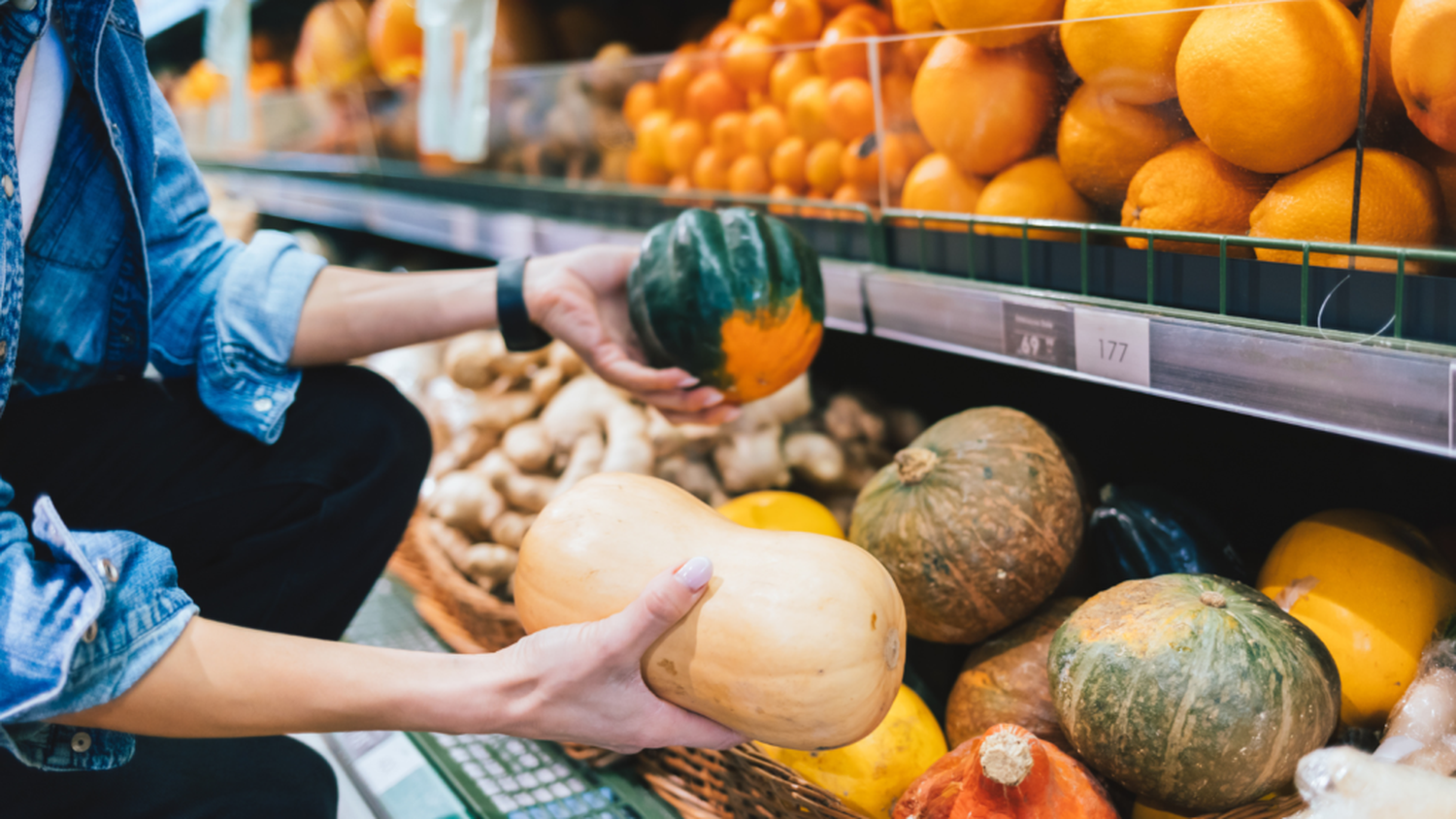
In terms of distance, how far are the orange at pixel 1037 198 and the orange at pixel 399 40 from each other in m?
1.76

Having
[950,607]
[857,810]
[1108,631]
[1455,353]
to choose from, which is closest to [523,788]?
[857,810]

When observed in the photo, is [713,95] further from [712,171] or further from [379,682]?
[379,682]

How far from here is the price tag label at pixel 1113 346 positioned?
2.58 ft

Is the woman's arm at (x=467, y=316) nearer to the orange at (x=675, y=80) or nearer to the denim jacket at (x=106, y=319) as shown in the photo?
the denim jacket at (x=106, y=319)

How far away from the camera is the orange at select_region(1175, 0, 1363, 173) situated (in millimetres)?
668

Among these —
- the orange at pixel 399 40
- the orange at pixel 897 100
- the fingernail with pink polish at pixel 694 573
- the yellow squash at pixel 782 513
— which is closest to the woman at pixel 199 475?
the fingernail with pink polish at pixel 694 573

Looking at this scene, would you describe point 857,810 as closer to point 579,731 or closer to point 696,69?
point 579,731

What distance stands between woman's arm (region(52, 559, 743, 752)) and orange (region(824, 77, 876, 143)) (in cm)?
64

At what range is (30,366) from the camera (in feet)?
3.28

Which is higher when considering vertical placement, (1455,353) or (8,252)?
(8,252)

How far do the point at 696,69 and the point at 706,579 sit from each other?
0.98 metres

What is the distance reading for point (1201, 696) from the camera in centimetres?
73

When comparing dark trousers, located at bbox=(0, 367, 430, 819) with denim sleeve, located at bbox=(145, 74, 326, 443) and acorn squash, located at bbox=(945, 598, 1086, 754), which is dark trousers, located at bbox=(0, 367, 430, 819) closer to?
denim sleeve, located at bbox=(145, 74, 326, 443)

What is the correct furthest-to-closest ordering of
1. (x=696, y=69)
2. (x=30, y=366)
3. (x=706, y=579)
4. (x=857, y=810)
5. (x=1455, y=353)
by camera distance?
1. (x=696, y=69)
2. (x=30, y=366)
3. (x=857, y=810)
4. (x=706, y=579)
5. (x=1455, y=353)
